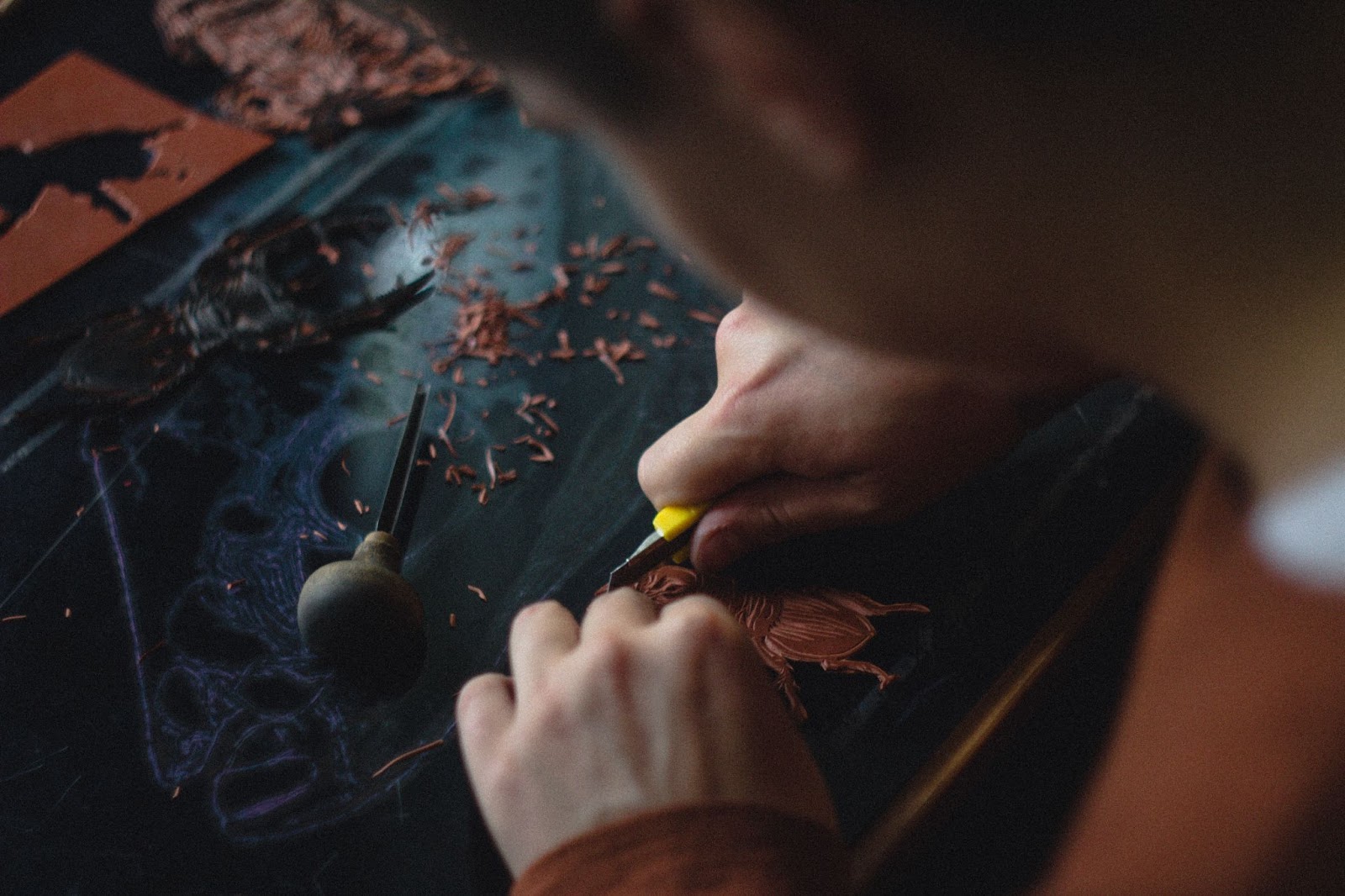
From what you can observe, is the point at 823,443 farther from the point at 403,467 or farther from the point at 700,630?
the point at 403,467

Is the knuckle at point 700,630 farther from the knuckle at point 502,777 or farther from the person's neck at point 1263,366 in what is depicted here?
the person's neck at point 1263,366

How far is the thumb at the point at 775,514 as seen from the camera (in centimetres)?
67

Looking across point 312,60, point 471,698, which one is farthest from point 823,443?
point 312,60

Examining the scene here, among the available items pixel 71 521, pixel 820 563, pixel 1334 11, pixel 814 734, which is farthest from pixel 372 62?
pixel 1334 11

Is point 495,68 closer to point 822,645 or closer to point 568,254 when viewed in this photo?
point 822,645

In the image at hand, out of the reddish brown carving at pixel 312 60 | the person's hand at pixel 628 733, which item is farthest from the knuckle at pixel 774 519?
the reddish brown carving at pixel 312 60

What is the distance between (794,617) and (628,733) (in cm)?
19

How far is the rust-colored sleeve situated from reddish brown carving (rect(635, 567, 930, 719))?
5.2 inches

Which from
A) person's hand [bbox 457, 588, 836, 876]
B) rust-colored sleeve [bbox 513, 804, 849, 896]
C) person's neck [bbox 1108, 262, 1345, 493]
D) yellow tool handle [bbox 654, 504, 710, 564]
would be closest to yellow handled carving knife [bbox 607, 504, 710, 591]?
yellow tool handle [bbox 654, 504, 710, 564]

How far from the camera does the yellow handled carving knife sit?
2.24ft

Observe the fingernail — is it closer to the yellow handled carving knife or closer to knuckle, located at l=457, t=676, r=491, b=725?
the yellow handled carving knife

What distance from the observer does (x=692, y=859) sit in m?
0.48

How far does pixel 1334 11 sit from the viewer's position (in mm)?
276

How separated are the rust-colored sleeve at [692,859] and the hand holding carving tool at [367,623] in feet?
0.70
